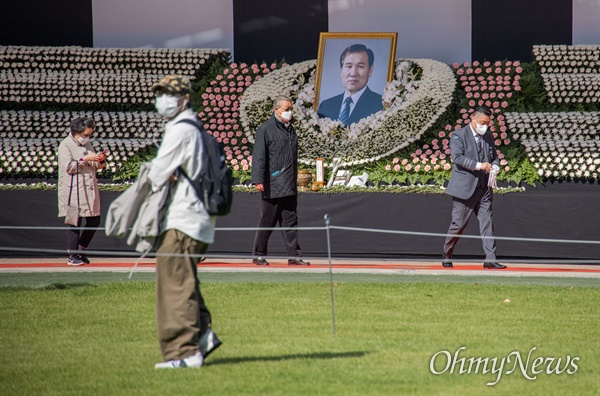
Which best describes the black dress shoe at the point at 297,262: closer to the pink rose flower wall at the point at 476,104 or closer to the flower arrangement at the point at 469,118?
the flower arrangement at the point at 469,118

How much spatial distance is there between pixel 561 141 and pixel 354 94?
2.96 meters

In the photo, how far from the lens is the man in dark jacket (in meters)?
11.4

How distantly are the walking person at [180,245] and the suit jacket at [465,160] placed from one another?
573 cm

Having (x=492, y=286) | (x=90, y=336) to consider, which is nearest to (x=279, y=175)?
(x=492, y=286)

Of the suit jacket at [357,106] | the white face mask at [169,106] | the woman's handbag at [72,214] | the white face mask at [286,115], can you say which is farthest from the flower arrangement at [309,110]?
the white face mask at [169,106]

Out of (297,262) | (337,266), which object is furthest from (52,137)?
(337,266)

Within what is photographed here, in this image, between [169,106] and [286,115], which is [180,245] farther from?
[286,115]

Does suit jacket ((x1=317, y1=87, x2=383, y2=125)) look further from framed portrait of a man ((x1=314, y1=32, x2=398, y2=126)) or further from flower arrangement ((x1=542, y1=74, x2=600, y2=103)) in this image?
flower arrangement ((x1=542, y1=74, x2=600, y2=103))

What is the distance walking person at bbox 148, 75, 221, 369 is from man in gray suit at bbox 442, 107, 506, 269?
18.7ft

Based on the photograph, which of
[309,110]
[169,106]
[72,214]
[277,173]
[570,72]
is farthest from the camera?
[570,72]

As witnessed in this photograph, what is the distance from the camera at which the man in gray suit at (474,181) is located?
11.3 metres

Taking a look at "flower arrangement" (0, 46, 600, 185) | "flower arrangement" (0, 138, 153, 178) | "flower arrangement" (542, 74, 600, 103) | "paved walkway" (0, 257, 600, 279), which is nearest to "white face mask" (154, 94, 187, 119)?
"paved walkway" (0, 257, 600, 279)

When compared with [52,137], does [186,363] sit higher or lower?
lower

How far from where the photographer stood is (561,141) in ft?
43.7
